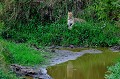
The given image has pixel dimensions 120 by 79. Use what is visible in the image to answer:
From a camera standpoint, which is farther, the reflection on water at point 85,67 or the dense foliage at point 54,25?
the dense foliage at point 54,25

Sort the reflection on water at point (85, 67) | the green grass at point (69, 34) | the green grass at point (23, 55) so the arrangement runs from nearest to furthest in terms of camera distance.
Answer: the reflection on water at point (85, 67)
the green grass at point (23, 55)
the green grass at point (69, 34)

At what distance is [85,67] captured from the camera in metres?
17.1

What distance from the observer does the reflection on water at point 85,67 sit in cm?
1570

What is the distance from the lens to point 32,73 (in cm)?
1500

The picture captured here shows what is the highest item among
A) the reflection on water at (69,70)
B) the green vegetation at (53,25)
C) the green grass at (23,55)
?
the green vegetation at (53,25)

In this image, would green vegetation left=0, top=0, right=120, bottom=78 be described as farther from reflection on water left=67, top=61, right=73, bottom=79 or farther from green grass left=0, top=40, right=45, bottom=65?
reflection on water left=67, top=61, right=73, bottom=79

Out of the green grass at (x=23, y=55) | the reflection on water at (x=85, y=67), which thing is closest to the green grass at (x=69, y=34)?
the reflection on water at (x=85, y=67)

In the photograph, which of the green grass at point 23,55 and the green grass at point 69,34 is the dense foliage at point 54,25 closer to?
the green grass at point 69,34

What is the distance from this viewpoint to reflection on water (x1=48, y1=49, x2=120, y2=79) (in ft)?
51.5

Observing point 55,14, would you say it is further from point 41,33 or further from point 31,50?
point 31,50

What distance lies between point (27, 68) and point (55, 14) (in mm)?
8742

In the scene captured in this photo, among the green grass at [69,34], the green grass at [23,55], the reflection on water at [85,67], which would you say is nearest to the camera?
the reflection on water at [85,67]

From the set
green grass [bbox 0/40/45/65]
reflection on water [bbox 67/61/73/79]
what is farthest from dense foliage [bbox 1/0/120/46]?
reflection on water [bbox 67/61/73/79]

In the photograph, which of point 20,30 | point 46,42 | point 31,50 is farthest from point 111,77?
point 20,30
